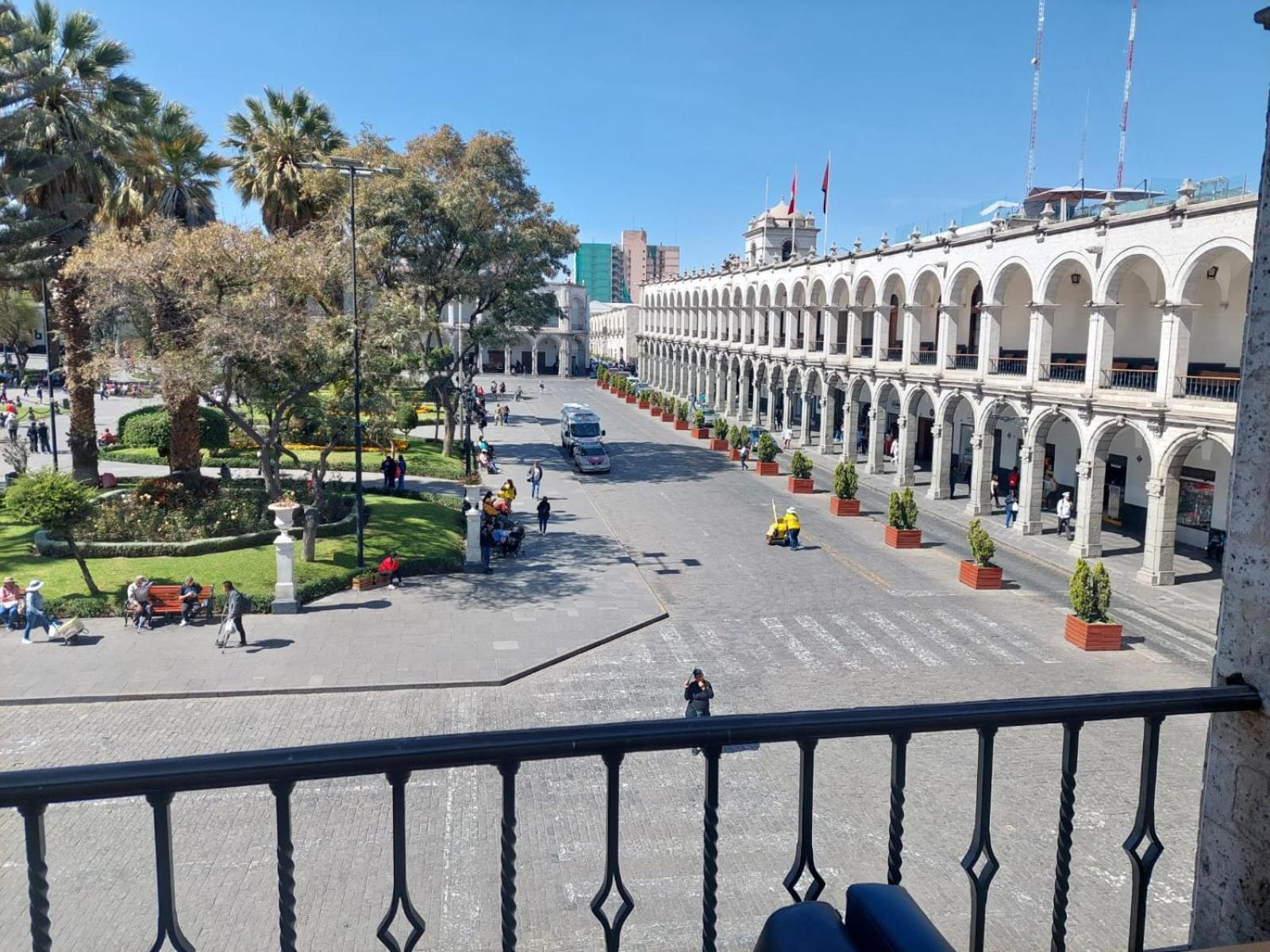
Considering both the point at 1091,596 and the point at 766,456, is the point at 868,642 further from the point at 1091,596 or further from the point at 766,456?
the point at 766,456

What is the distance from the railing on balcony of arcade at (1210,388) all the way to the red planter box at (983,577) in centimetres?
689

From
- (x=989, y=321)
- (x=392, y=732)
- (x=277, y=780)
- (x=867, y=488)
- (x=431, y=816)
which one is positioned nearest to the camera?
(x=277, y=780)

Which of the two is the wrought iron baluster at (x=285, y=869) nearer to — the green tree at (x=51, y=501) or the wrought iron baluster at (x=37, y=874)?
the wrought iron baluster at (x=37, y=874)

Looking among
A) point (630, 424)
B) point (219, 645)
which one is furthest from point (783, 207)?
point (219, 645)

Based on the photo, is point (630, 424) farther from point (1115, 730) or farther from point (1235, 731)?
point (1235, 731)

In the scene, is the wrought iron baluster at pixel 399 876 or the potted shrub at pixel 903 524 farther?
the potted shrub at pixel 903 524

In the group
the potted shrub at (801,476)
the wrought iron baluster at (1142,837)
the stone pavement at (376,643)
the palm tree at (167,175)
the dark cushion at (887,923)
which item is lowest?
the stone pavement at (376,643)

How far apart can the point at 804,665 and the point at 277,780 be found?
16277 millimetres

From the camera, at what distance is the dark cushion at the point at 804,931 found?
201 centimetres

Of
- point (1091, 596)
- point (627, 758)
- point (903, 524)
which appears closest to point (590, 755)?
point (627, 758)

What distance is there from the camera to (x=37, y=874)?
→ 2.29 meters

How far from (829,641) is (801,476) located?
1809cm

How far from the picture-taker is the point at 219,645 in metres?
17.7

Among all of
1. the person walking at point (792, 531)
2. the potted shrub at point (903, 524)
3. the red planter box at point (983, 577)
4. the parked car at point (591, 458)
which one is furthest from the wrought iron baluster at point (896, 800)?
the parked car at point (591, 458)
